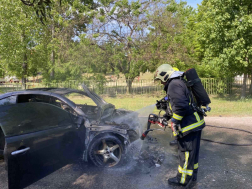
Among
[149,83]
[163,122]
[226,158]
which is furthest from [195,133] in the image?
[149,83]

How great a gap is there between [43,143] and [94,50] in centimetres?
1381

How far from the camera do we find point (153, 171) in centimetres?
394

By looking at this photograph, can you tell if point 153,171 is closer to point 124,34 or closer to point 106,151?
point 106,151

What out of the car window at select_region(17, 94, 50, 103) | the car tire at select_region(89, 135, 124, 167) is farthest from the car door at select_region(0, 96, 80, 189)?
the car window at select_region(17, 94, 50, 103)

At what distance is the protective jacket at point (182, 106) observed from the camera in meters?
3.13

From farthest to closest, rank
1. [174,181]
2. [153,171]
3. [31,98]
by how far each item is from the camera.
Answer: [31,98] → [153,171] → [174,181]

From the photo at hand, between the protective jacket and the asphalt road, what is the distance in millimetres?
1025

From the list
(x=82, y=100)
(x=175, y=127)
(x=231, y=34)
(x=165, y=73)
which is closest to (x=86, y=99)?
(x=82, y=100)

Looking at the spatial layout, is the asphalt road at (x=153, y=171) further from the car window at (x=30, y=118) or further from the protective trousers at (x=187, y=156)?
the car window at (x=30, y=118)

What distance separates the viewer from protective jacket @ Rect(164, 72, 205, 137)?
10.3ft

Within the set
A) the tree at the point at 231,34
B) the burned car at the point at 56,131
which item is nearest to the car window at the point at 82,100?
the burned car at the point at 56,131

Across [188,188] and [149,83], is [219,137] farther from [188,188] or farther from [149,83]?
[149,83]

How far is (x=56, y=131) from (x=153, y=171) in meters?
1.88

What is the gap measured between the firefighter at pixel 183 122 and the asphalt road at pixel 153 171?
36 centimetres
